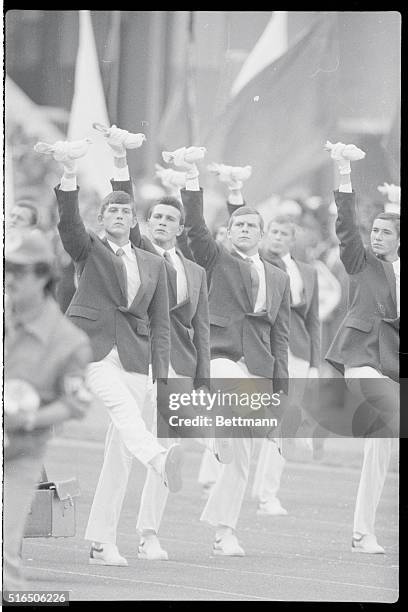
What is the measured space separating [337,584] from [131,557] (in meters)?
0.86

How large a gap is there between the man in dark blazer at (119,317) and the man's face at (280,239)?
46 cm

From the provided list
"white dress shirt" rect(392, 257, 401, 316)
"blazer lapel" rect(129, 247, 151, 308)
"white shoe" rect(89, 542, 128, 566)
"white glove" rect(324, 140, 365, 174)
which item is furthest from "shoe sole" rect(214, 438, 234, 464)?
"white glove" rect(324, 140, 365, 174)

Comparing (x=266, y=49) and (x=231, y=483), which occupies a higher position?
(x=266, y=49)

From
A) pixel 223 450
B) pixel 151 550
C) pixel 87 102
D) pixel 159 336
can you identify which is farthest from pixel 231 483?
pixel 87 102

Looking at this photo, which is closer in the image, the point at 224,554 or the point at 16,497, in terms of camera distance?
the point at 16,497

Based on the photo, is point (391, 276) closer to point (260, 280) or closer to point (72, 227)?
point (260, 280)

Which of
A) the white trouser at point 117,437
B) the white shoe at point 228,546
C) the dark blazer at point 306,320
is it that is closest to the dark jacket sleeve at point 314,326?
the dark blazer at point 306,320

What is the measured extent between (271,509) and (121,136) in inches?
64.8

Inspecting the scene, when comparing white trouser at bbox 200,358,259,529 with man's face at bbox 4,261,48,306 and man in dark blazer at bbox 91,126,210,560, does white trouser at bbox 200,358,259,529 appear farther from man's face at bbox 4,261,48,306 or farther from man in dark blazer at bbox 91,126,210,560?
man's face at bbox 4,261,48,306

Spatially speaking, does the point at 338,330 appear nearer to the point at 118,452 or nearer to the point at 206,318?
the point at 206,318

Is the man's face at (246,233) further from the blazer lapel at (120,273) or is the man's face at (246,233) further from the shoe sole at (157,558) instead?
the shoe sole at (157,558)

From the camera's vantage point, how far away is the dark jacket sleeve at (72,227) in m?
4.84

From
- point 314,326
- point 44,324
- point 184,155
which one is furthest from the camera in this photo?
point 314,326

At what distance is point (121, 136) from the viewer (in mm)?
4836
